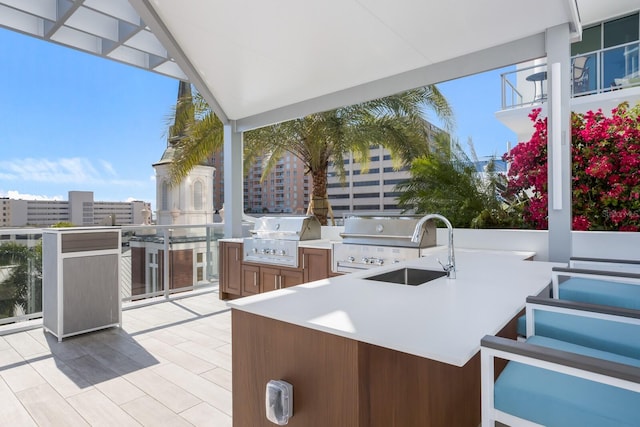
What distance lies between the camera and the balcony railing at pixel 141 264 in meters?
3.97

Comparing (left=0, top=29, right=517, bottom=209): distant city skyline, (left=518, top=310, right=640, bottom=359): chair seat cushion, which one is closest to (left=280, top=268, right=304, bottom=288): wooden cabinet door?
(left=518, top=310, right=640, bottom=359): chair seat cushion

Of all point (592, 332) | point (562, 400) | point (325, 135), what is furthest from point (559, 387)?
point (325, 135)

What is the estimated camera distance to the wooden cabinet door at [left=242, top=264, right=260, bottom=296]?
4.93m

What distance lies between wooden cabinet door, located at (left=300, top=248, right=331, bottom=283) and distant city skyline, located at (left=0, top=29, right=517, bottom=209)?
16771mm

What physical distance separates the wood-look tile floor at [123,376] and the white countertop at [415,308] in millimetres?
1119

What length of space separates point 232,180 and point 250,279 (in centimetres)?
151

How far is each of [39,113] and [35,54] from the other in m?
3.11

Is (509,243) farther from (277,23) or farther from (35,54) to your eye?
(35,54)

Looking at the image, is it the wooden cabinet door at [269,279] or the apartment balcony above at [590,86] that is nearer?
the wooden cabinet door at [269,279]

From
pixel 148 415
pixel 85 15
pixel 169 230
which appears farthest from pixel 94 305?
pixel 85 15

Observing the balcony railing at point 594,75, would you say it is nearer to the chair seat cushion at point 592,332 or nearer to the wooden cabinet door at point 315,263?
the wooden cabinet door at point 315,263

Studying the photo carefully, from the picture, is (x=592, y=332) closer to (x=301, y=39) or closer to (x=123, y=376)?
(x=123, y=376)

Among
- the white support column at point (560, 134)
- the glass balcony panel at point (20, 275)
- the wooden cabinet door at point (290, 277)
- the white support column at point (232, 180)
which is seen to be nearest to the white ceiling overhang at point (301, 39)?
the white support column at point (560, 134)

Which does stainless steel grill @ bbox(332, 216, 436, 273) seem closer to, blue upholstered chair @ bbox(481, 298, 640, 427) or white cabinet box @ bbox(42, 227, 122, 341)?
blue upholstered chair @ bbox(481, 298, 640, 427)
